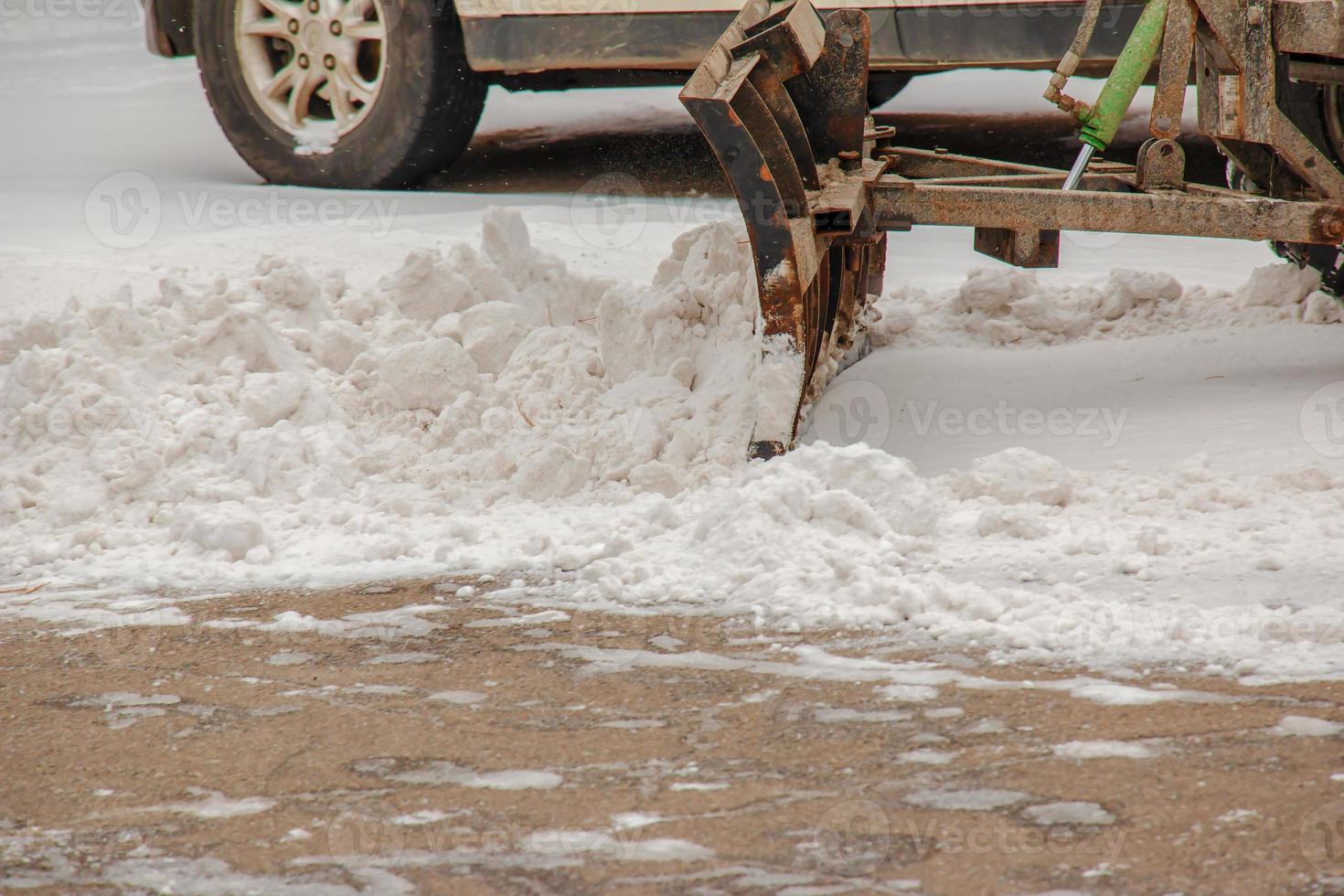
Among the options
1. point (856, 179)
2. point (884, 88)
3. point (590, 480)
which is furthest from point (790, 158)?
point (884, 88)

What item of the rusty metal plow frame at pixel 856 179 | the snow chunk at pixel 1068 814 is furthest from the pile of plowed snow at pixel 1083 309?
the snow chunk at pixel 1068 814

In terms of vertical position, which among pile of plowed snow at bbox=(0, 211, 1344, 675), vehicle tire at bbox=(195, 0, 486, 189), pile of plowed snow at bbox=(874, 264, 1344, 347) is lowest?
pile of plowed snow at bbox=(0, 211, 1344, 675)

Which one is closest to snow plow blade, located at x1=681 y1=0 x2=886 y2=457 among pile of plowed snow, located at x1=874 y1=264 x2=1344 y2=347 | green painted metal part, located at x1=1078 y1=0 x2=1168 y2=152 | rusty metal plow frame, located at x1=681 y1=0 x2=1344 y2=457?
rusty metal plow frame, located at x1=681 y1=0 x2=1344 y2=457

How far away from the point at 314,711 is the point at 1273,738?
68.1 inches

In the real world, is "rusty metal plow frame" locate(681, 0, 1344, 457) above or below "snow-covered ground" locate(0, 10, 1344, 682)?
above

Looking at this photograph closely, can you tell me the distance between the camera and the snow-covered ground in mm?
3424

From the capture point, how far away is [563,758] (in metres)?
2.70

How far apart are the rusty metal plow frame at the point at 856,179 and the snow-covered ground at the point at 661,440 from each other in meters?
0.38

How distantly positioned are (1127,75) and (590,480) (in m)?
1.92

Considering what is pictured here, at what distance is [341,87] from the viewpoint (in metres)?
6.76

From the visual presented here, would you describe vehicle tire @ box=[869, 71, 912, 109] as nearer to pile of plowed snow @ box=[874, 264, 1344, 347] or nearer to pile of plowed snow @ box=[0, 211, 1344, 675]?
pile of plowed snow @ box=[874, 264, 1344, 347]

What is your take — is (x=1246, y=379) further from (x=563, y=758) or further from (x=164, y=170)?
(x=164, y=170)

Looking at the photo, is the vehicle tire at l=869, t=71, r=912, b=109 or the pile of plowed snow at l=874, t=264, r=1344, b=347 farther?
the vehicle tire at l=869, t=71, r=912, b=109

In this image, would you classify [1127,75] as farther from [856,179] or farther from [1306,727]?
[1306,727]
